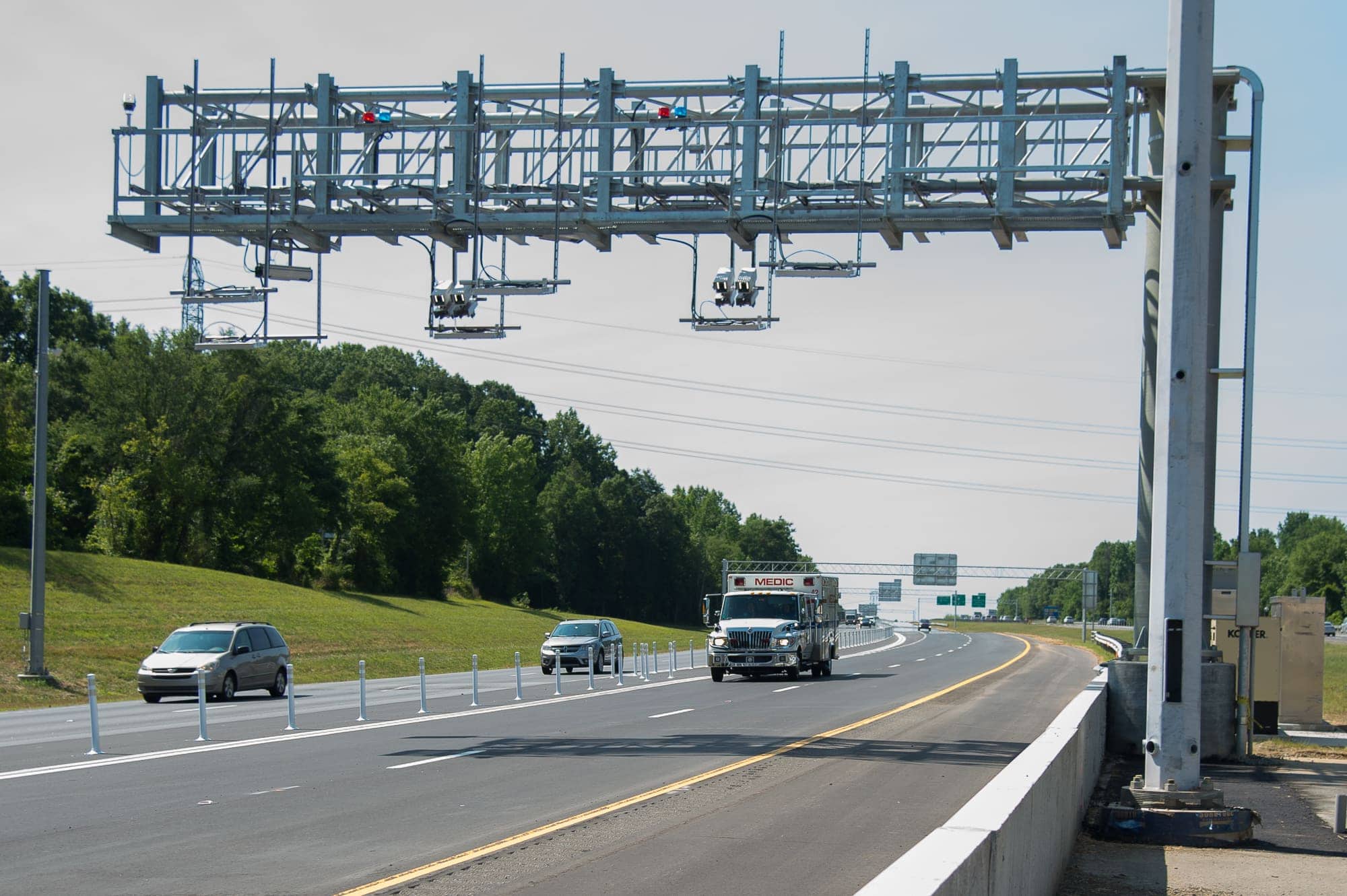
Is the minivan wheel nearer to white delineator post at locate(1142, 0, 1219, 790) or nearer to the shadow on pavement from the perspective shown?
the shadow on pavement

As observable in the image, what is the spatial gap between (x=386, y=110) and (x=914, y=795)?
12.7m

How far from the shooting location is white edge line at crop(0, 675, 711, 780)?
16.5 m

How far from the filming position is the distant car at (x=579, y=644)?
4475 centimetres

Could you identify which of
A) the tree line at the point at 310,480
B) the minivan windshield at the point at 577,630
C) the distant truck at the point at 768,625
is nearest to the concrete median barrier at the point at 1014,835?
the distant truck at the point at 768,625

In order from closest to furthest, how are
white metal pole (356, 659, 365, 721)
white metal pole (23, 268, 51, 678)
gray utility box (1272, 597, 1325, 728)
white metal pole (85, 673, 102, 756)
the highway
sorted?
1. the highway
2. white metal pole (85, 673, 102, 756)
3. white metal pole (356, 659, 365, 721)
4. gray utility box (1272, 597, 1325, 728)
5. white metal pole (23, 268, 51, 678)

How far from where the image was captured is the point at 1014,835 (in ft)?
23.0

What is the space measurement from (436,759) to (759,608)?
2274cm

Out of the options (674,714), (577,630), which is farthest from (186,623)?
(674,714)

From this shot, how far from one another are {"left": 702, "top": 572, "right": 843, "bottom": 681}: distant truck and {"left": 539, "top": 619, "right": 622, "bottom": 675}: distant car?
526 cm

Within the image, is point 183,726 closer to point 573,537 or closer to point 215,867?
point 215,867

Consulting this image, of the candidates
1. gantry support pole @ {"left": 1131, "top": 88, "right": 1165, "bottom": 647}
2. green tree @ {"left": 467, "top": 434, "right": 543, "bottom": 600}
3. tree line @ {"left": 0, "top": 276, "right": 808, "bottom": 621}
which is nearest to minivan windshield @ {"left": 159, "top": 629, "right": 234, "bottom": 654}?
gantry support pole @ {"left": 1131, "top": 88, "right": 1165, "bottom": 647}

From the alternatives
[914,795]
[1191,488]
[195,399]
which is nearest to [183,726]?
[914,795]

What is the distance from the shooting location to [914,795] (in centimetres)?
1460

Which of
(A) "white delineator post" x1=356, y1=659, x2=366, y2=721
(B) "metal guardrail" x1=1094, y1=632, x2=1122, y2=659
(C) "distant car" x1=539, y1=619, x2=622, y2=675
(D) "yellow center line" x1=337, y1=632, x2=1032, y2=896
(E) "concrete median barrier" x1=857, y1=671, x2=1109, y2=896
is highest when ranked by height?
(E) "concrete median barrier" x1=857, y1=671, x2=1109, y2=896
